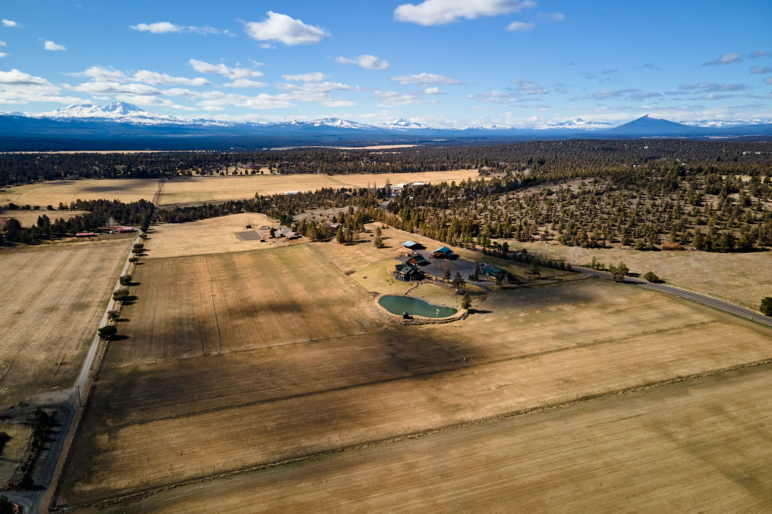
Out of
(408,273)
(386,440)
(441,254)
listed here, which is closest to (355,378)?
(386,440)

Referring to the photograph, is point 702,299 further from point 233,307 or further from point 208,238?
point 208,238

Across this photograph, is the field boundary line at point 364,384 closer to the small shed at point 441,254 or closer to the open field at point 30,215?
the small shed at point 441,254

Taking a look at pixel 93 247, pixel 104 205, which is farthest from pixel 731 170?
pixel 104 205

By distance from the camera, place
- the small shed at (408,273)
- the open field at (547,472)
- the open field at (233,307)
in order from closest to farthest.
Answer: the open field at (547,472) < the open field at (233,307) < the small shed at (408,273)

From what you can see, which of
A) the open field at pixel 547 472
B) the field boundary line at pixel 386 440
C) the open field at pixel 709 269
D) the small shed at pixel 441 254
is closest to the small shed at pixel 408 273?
the small shed at pixel 441 254

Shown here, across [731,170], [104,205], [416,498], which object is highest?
[731,170]

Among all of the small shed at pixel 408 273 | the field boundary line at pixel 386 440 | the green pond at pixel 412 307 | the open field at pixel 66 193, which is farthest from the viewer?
the open field at pixel 66 193

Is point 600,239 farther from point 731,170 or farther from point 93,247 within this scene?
point 93,247
